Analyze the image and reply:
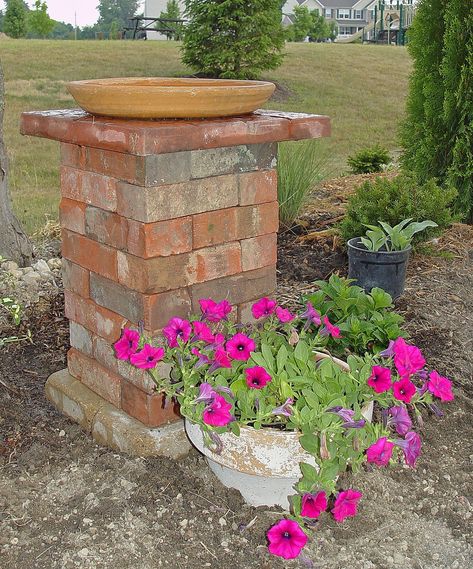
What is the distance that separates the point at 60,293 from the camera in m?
3.90

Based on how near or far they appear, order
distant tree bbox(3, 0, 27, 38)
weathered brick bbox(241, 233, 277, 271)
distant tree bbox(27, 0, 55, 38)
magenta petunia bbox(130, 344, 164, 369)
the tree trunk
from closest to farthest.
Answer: magenta petunia bbox(130, 344, 164, 369) → weathered brick bbox(241, 233, 277, 271) → the tree trunk → distant tree bbox(3, 0, 27, 38) → distant tree bbox(27, 0, 55, 38)

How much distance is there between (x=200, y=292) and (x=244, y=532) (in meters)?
0.78

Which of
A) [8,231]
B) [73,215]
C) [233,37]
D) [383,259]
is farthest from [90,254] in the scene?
[233,37]

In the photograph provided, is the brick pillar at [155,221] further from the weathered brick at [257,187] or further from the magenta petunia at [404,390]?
the magenta petunia at [404,390]

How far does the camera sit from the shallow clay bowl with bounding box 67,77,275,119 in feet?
7.13

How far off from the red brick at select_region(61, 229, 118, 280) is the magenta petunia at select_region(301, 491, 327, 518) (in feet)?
3.26

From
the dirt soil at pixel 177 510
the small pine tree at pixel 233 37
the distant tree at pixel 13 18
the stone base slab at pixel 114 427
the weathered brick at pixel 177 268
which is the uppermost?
the distant tree at pixel 13 18

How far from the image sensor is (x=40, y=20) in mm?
40906

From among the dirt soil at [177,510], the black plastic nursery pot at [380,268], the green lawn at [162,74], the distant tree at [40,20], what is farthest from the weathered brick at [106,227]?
the distant tree at [40,20]

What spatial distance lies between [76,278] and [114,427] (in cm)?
56

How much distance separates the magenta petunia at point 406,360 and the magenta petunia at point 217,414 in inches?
20.0

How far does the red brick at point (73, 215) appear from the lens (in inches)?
100

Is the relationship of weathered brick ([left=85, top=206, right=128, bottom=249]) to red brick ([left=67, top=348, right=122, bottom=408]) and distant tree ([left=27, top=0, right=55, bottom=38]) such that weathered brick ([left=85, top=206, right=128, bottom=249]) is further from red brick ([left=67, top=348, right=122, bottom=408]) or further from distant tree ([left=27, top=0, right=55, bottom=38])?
distant tree ([left=27, top=0, right=55, bottom=38])

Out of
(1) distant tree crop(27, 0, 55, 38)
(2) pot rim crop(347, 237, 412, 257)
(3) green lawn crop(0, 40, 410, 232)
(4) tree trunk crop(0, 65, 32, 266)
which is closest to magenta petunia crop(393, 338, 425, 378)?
(2) pot rim crop(347, 237, 412, 257)
